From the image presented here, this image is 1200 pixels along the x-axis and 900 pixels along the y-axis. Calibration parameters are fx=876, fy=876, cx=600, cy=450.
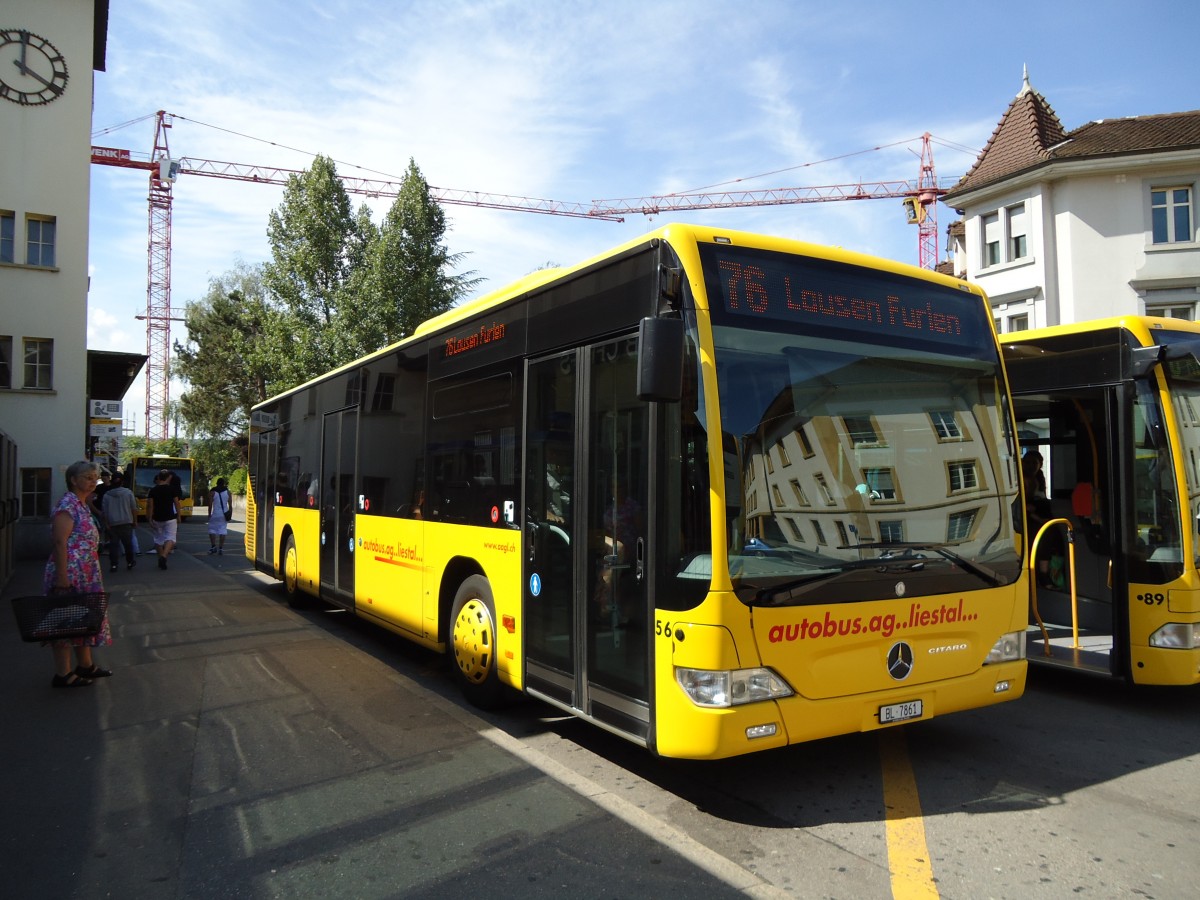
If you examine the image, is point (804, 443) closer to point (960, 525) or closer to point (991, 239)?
point (960, 525)

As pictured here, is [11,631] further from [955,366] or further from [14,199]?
[14,199]

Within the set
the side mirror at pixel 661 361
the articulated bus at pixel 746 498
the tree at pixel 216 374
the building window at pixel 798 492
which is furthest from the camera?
the tree at pixel 216 374

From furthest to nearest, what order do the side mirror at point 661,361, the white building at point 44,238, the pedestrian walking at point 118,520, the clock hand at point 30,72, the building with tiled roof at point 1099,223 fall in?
the building with tiled roof at point 1099,223
the clock hand at point 30,72
the white building at point 44,238
the pedestrian walking at point 118,520
the side mirror at point 661,361

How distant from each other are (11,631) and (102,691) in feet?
13.3

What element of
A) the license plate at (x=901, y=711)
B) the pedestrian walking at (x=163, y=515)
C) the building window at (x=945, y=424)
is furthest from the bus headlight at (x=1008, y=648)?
the pedestrian walking at (x=163, y=515)

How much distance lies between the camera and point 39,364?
70.9 feet

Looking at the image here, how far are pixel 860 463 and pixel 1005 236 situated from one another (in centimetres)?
2502

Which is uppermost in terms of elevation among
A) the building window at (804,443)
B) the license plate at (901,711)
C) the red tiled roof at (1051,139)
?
the red tiled roof at (1051,139)

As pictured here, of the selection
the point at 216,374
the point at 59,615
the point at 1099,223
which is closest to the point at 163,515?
the point at 59,615

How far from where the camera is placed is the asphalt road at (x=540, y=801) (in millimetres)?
3904

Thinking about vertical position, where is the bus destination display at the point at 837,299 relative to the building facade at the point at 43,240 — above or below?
below

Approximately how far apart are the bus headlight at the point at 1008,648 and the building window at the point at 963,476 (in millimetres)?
957

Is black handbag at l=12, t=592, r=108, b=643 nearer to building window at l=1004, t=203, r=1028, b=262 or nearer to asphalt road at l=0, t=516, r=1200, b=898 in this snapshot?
asphalt road at l=0, t=516, r=1200, b=898

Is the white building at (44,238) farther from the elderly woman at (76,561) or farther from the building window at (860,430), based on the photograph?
the building window at (860,430)
